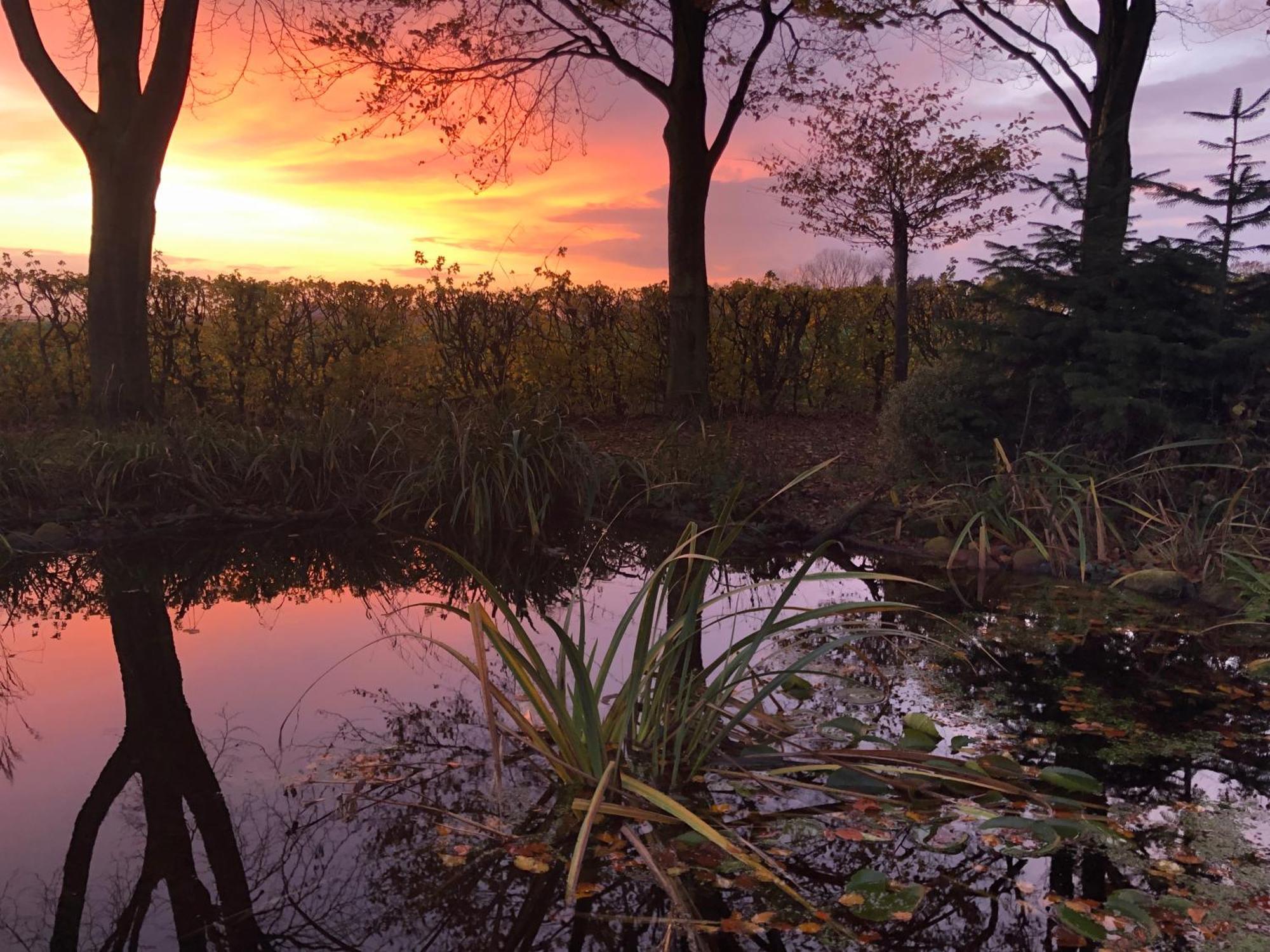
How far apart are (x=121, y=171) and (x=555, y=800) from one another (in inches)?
320

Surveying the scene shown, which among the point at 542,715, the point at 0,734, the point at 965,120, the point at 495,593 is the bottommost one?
the point at 0,734

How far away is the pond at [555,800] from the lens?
7.17ft

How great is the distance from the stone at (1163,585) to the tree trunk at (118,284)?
26.2ft

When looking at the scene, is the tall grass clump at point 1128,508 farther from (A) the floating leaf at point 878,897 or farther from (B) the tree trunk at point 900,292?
(B) the tree trunk at point 900,292

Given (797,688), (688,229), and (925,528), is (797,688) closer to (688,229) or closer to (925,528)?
(925,528)

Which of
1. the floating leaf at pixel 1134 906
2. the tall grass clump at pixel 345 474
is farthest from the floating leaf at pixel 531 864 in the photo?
the tall grass clump at pixel 345 474

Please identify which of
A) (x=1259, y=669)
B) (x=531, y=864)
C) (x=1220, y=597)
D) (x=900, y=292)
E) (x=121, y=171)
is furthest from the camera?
(x=900, y=292)

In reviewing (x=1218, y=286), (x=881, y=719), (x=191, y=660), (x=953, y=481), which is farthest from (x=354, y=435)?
(x=1218, y=286)

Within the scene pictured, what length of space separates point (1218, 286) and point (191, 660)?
6.43 meters

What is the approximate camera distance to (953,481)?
21.8ft

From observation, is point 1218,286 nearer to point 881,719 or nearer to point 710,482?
point 710,482

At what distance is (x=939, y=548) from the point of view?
581cm

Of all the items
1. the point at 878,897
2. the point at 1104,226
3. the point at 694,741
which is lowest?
the point at 878,897

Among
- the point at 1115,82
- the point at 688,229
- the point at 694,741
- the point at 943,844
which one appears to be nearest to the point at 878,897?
the point at 943,844
